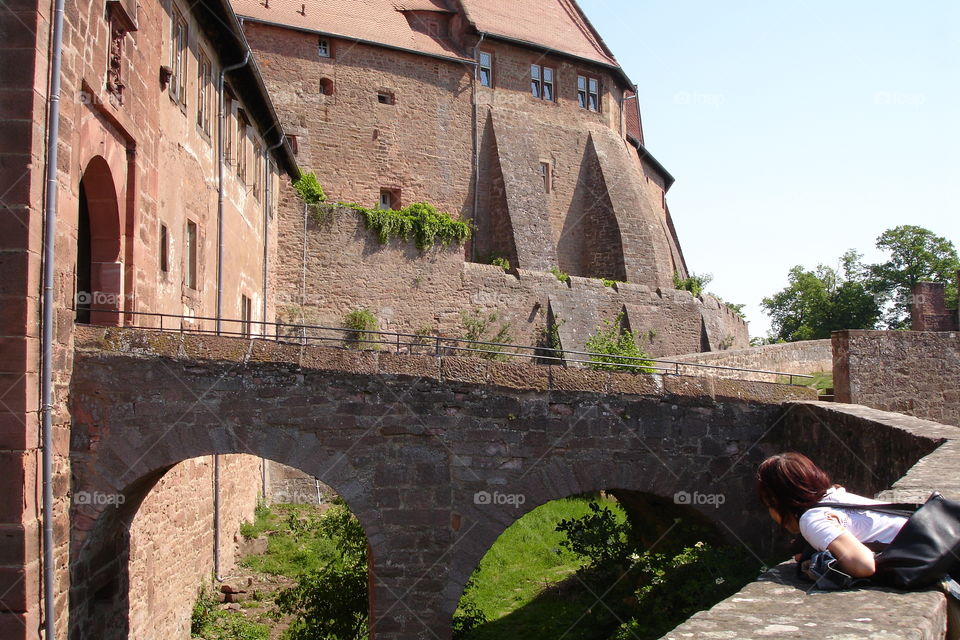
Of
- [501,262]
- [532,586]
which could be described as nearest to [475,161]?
[501,262]

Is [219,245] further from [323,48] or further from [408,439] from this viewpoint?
[323,48]

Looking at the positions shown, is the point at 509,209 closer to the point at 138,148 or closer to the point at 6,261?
the point at 138,148

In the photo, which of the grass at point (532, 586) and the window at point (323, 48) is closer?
the grass at point (532, 586)

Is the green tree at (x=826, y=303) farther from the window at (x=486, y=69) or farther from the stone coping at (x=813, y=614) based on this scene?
the stone coping at (x=813, y=614)

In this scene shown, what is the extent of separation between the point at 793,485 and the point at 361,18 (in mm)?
28904

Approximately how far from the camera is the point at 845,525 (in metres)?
3.78

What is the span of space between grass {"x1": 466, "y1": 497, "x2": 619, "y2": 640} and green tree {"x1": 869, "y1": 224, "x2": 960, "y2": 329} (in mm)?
36124

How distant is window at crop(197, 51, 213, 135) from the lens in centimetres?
1352

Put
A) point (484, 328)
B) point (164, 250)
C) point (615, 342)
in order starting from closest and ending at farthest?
point (164, 250)
point (484, 328)
point (615, 342)

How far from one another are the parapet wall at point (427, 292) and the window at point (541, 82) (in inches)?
336

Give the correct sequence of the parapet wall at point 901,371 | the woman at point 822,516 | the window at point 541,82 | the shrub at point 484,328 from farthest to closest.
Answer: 1. the window at point 541,82
2. the shrub at point 484,328
3. the parapet wall at point 901,371
4. the woman at point 822,516

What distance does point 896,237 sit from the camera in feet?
166

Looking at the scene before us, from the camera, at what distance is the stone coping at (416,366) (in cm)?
855

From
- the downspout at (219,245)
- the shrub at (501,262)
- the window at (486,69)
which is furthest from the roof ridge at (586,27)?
the downspout at (219,245)
